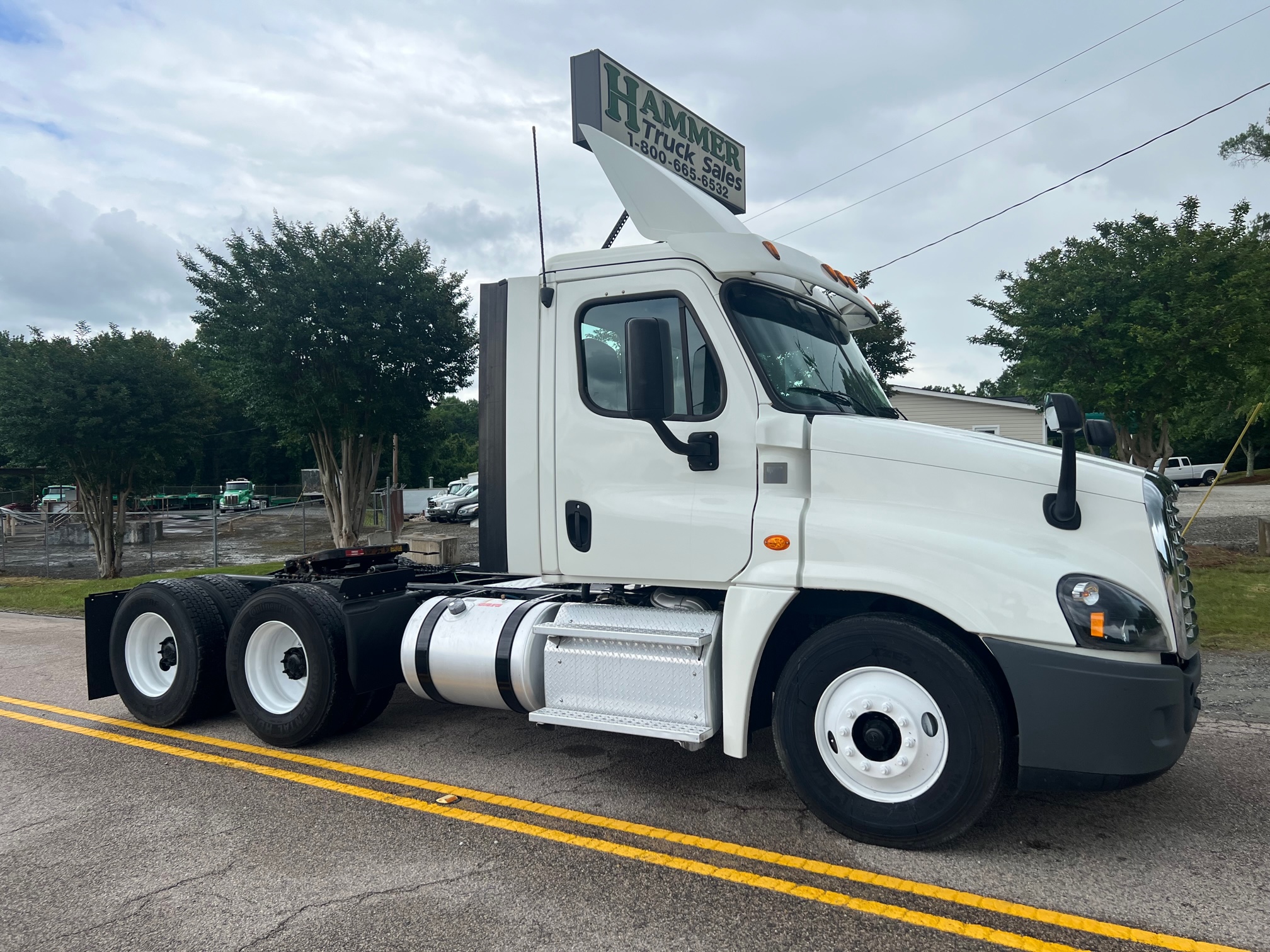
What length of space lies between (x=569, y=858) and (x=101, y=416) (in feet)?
60.7

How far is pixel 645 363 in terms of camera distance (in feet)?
13.1

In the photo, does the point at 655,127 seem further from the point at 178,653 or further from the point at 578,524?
the point at 178,653

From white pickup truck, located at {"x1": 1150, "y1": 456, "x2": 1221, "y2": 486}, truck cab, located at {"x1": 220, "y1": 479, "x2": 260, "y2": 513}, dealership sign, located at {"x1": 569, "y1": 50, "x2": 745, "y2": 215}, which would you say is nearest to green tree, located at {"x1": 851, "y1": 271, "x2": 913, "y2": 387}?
dealership sign, located at {"x1": 569, "y1": 50, "x2": 745, "y2": 215}

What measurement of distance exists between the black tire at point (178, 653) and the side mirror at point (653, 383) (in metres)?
3.86

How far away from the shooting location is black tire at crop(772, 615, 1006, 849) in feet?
12.0

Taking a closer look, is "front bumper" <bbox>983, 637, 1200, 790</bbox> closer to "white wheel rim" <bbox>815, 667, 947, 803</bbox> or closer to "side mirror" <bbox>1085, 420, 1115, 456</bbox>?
"white wheel rim" <bbox>815, 667, 947, 803</bbox>

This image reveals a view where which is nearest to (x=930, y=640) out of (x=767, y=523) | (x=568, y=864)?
(x=767, y=523)

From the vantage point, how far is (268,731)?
571 cm

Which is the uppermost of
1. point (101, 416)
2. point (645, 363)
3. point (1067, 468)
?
point (101, 416)

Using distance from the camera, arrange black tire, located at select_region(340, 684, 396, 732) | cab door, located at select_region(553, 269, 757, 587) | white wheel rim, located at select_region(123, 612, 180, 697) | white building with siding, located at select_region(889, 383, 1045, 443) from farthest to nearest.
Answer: white building with siding, located at select_region(889, 383, 1045, 443), white wheel rim, located at select_region(123, 612, 180, 697), black tire, located at select_region(340, 684, 396, 732), cab door, located at select_region(553, 269, 757, 587)

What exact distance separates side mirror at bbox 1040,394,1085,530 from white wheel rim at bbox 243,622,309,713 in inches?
184

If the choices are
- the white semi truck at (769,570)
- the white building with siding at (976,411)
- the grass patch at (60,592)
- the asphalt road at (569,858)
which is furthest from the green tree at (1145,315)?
the white building with siding at (976,411)

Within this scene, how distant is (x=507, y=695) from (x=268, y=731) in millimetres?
1888

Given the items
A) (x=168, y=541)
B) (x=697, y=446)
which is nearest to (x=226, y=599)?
(x=697, y=446)
